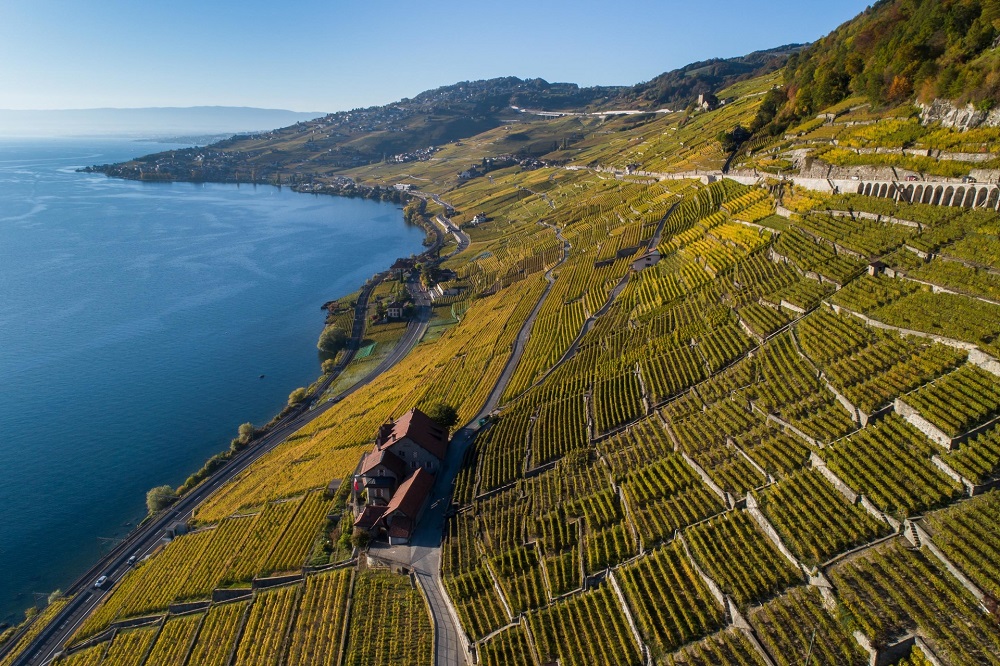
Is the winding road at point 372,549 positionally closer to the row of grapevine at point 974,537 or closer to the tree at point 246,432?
the tree at point 246,432

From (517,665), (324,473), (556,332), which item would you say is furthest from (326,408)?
(517,665)


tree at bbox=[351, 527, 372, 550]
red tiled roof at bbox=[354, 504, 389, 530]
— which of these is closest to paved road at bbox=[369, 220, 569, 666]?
tree at bbox=[351, 527, 372, 550]

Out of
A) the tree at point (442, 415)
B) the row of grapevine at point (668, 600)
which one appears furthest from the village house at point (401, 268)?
the row of grapevine at point (668, 600)

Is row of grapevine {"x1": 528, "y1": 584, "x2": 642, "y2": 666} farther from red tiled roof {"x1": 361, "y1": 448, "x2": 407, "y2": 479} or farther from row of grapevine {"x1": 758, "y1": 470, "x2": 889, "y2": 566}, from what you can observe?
red tiled roof {"x1": 361, "y1": 448, "x2": 407, "y2": 479}

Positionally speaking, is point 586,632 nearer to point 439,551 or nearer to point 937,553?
point 439,551

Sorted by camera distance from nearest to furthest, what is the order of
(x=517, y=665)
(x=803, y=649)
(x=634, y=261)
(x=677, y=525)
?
(x=803, y=649)
(x=517, y=665)
(x=677, y=525)
(x=634, y=261)

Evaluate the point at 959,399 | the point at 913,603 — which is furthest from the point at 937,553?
the point at 959,399

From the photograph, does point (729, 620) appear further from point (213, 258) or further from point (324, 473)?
point (213, 258)
